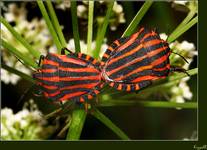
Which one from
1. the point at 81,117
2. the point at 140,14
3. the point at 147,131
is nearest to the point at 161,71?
the point at 140,14

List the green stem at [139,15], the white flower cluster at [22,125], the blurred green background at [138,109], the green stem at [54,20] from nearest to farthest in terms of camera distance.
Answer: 1. the green stem at [139,15]
2. the green stem at [54,20]
3. the white flower cluster at [22,125]
4. the blurred green background at [138,109]

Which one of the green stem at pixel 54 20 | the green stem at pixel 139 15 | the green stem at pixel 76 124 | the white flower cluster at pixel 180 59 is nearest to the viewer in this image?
the green stem at pixel 139 15

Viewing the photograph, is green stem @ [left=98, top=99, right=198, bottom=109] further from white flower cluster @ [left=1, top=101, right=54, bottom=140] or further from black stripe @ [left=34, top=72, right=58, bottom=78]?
white flower cluster @ [left=1, top=101, right=54, bottom=140]

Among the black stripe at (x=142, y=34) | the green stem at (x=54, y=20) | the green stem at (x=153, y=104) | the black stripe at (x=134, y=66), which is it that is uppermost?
the green stem at (x=54, y=20)

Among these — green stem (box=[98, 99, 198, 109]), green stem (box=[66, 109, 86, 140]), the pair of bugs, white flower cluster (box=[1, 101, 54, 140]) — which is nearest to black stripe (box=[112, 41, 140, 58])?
the pair of bugs

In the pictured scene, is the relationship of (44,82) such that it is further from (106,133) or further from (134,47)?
(106,133)

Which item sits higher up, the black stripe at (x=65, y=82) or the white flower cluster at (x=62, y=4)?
the white flower cluster at (x=62, y=4)

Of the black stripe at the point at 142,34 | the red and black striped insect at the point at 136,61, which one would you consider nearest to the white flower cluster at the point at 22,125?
the red and black striped insect at the point at 136,61

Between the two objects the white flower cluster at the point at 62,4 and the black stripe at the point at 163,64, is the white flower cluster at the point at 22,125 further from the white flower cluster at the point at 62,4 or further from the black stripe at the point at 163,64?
the black stripe at the point at 163,64
